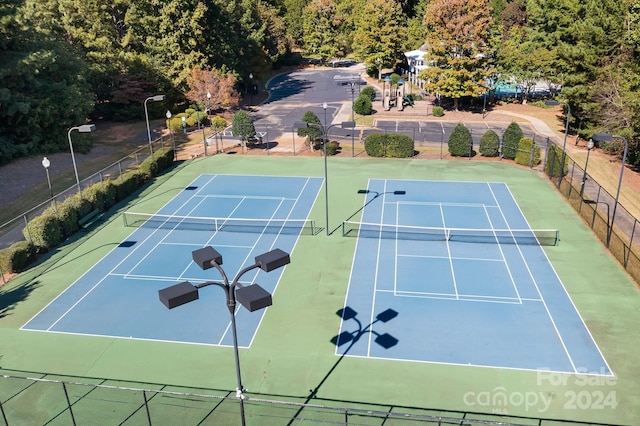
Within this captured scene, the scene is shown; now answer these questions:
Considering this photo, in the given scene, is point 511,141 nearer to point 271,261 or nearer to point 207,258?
point 271,261

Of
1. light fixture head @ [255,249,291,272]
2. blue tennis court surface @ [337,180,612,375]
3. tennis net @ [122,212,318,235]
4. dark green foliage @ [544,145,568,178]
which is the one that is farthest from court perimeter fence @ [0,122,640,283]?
light fixture head @ [255,249,291,272]

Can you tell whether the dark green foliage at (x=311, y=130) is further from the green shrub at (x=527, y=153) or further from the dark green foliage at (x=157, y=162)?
the green shrub at (x=527, y=153)

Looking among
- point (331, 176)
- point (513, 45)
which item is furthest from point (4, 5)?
point (513, 45)

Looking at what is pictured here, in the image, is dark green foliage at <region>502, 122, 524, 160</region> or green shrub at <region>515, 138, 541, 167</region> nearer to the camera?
green shrub at <region>515, 138, 541, 167</region>

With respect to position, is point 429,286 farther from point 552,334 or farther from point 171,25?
→ point 171,25

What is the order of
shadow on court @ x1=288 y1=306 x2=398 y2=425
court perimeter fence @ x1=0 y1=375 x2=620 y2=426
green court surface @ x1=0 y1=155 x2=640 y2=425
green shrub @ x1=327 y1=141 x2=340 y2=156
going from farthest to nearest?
green shrub @ x1=327 y1=141 x2=340 y2=156, shadow on court @ x1=288 y1=306 x2=398 y2=425, green court surface @ x1=0 y1=155 x2=640 y2=425, court perimeter fence @ x1=0 y1=375 x2=620 y2=426

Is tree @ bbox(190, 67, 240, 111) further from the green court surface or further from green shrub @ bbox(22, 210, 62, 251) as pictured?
the green court surface

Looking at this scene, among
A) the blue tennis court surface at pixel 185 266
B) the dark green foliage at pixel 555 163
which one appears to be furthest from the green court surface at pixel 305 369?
the dark green foliage at pixel 555 163
